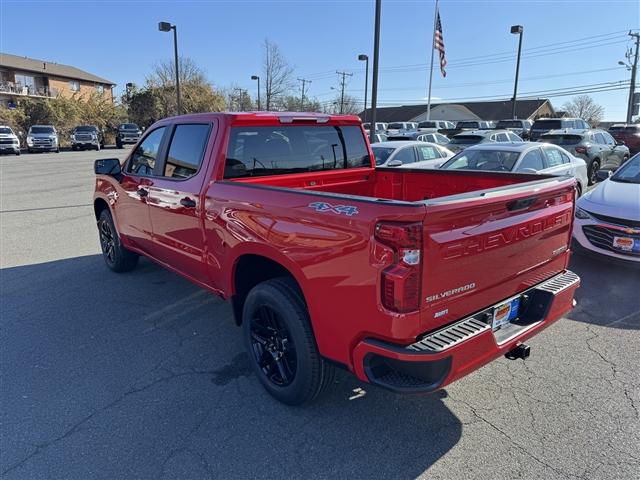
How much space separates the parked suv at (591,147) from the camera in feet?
44.4

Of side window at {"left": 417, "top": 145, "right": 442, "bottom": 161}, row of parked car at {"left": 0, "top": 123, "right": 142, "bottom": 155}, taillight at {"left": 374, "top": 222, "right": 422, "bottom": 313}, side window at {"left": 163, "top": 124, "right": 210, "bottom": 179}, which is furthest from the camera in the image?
row of parked car at {"left": 0, "top": 123, "right": 142, "bottom": 155}

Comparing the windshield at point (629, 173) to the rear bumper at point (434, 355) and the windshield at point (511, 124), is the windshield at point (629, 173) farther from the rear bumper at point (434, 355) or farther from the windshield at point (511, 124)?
the windshield at point (511, 124)

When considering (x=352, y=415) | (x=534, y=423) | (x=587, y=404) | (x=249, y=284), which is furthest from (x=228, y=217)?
(x=587, y=404)

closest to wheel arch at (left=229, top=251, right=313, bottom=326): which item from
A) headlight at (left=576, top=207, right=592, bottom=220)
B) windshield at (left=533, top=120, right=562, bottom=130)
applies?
headlight at (left=576, top=207, right=592, bottom=220)

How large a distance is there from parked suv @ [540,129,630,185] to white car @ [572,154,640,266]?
8.12m

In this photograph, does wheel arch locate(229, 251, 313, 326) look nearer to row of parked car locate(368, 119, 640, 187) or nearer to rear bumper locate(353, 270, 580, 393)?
rear bumper locate(353, 270, 580, 393)

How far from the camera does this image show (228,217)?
3.30 meters

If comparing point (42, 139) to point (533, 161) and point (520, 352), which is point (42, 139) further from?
point (520, 352)

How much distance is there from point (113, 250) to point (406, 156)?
7552 millimetres

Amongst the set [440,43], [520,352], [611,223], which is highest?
[440,43]

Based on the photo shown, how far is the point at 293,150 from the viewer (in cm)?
407

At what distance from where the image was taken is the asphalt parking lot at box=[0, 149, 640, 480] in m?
2.58

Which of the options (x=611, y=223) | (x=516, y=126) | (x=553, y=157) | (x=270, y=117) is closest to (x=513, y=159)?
(x=553, y=157)

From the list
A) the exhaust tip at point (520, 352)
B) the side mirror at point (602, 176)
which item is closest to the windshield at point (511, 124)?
the side mirror at point (602, 176)
